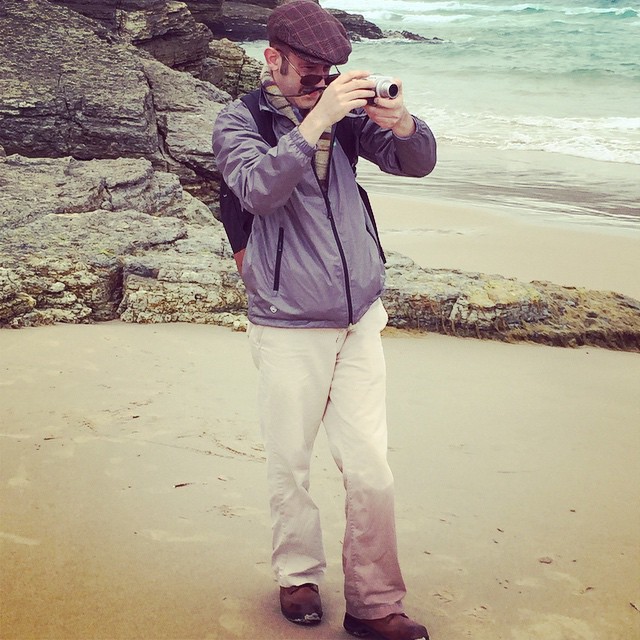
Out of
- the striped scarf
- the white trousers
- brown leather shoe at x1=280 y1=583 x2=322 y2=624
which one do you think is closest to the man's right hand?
the striped scarf

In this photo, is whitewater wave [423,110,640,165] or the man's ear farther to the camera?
whitewater wave [423,110,640,165]

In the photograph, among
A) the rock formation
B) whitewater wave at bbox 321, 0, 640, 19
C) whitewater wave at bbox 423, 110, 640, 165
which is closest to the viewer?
the rock formation

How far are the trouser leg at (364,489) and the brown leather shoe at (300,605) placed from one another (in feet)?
0.35

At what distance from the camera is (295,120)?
2.58 m

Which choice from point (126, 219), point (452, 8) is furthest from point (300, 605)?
point (452, 8)

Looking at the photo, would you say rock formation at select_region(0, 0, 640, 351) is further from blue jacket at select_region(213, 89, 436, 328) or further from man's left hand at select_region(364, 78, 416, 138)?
man's left hand at select_region(364, 78, 416, 138)

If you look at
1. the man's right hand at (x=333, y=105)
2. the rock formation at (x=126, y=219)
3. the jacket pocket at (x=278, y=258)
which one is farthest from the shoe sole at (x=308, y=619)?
the rock formation at (x=126, y=219)

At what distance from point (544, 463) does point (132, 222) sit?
3.07m

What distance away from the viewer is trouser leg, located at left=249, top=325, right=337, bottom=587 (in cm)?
256

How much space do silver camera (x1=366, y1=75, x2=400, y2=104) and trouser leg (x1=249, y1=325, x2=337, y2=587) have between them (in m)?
0.66

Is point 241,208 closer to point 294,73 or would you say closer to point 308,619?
point 294,73

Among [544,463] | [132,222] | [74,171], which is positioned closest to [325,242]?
[544,463]

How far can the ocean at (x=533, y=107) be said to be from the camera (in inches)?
475

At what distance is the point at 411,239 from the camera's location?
920 cm
